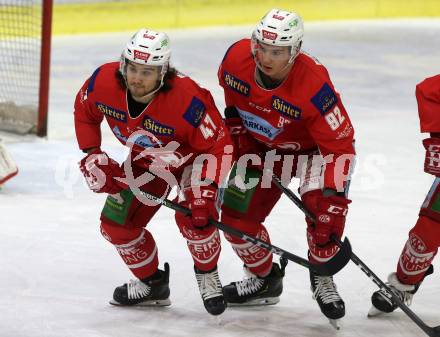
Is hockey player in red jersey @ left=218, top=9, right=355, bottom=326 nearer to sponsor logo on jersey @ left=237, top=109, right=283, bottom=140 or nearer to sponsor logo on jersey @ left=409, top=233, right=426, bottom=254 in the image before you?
sponsor logo on jersey @ left=237, top=109, right=283, bottom=140

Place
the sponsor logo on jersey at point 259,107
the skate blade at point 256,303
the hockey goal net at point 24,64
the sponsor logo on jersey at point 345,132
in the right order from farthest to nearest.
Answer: the hockey goal net at point 24,64 < the skate blade at point 256,303 < the sponsor logo on jersey at point 259,107 < the sponsor logo on jersey at point 345,132

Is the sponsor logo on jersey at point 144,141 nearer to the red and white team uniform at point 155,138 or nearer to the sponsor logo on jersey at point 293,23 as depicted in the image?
the red and white team uniform at point 155,138

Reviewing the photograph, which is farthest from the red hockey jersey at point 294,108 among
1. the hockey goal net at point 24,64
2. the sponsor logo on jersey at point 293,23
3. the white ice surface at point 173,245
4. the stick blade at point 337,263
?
the hockey goal net at point 24,64

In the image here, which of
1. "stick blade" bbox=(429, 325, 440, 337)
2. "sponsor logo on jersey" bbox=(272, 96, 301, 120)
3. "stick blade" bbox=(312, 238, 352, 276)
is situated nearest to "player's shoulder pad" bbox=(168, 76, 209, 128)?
"sponsor logo on jersey" bbox=(272, 96, 301, 120)

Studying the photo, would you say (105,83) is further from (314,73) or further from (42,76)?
(42,76)

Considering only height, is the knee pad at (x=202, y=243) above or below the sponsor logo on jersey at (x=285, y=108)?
below

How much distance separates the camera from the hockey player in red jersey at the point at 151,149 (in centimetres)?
363

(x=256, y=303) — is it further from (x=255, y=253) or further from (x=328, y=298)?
(x=328, y=298)

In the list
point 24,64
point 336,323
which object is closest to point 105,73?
point 336,323

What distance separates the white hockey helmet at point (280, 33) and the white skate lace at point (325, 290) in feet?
2.71

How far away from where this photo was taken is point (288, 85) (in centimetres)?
369

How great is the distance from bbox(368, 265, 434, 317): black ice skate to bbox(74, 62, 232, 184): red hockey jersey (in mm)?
787

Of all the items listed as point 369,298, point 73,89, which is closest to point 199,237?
point 369,298

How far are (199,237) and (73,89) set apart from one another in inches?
175
